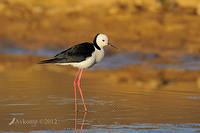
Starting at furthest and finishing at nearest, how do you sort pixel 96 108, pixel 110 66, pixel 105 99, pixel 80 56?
pixel 110 66 → pixel 105 99 → pixel 80 56 → pixel 96 108

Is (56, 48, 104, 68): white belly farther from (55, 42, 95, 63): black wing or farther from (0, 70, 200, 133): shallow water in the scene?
(0, 70, 200, 133): shallow water

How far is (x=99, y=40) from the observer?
8195 mm

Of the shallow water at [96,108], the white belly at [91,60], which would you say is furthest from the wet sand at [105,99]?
the white belly at [91,60]

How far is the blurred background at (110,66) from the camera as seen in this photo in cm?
688

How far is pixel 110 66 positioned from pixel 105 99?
15.3 ft

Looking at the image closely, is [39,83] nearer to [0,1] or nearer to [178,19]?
[178,19]

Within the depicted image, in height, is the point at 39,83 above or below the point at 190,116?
above

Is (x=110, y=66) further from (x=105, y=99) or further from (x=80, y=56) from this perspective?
(x=80, y=56)

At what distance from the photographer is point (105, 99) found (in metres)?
8.22

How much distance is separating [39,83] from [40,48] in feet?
19.0

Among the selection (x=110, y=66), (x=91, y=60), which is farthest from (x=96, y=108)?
(x=110, y=66)

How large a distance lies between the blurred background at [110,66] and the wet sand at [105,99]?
12 millimetres

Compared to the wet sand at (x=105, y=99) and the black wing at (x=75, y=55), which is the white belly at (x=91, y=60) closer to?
the black wing at (x=75, y=55)

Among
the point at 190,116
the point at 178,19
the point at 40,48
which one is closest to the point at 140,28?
the point at 178,19
